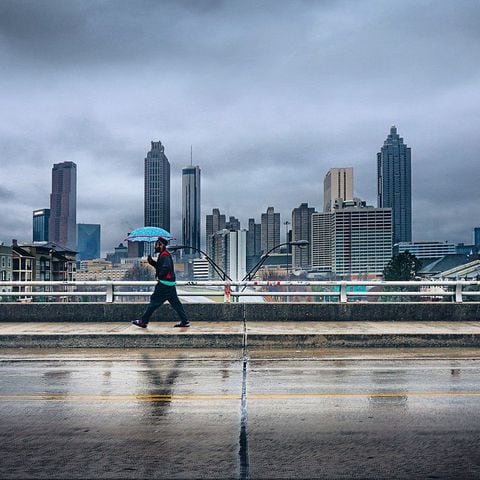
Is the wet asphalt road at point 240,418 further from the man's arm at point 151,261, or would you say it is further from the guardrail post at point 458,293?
the guardrail post at point 458,293

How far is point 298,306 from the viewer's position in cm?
1590

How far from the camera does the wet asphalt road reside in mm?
5172

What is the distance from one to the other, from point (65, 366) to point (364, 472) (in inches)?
273

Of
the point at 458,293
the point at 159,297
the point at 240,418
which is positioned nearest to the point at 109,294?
the point at 159,297

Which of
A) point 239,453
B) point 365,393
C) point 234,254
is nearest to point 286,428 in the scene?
point 239,453

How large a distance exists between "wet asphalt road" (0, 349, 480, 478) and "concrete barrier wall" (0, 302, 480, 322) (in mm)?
4645

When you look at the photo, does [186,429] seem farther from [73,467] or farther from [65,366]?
[65,366]

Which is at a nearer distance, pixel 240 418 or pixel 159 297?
pixel 240 418

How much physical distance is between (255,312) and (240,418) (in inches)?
362

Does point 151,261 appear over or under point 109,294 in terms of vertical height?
over

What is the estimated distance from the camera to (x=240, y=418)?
6758mm

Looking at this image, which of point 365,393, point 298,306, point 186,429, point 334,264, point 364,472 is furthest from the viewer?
point 334,264

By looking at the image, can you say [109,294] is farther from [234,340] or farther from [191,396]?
[191,396]

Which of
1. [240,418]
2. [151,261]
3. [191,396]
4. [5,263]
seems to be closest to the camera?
[240,418]
